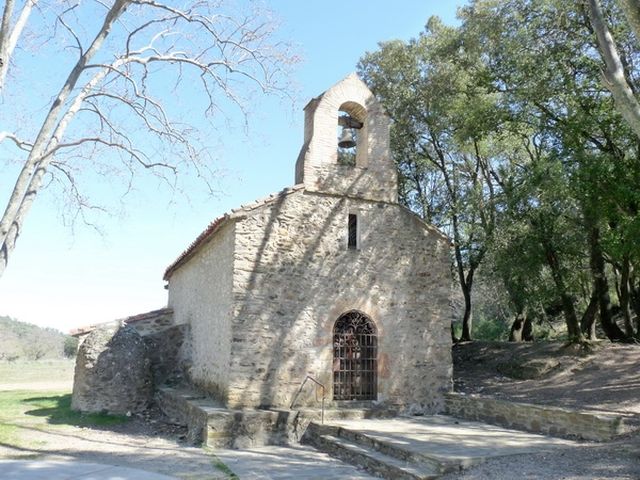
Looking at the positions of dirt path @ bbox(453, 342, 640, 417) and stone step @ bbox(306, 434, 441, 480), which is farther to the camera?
dirt path @ bbox(453, 342, 640, 417)

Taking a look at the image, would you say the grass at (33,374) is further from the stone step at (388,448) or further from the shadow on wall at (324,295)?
the stone step at (388,448)

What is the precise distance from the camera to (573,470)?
708 cm

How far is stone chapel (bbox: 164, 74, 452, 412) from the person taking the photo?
11.7 m

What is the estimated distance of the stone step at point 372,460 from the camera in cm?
772

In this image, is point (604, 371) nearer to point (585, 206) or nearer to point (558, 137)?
point (585, 206)

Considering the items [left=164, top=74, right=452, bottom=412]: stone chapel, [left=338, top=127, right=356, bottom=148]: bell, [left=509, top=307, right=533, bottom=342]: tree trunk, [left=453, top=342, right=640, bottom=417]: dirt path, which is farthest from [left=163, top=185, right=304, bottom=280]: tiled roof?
[left=509, top=307, right=533, bottom=342]: tree trunk

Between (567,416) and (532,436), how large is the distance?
0.71 meters

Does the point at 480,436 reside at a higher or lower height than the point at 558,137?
lower

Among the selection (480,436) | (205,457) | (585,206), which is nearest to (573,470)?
(480,436)

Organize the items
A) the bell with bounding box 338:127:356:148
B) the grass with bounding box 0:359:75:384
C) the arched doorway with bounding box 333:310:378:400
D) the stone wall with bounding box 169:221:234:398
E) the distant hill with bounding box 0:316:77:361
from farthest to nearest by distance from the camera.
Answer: the distant hill with bounding box 0:316:77:361 → the grass with bounding box 0:359:75:384 → the bell with bounding box 338:127:356:148 → the arched doorway with bounding box 333:310:378:400 → the stone wall with bounding box 169:221:234:398

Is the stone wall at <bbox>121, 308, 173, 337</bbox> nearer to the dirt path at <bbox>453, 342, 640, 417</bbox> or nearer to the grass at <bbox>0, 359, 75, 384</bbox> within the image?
the dirt path at <bbox>453, 342, 640, 417</bbox>

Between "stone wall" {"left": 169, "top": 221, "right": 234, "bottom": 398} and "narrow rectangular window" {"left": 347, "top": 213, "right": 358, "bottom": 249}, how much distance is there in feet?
9.80

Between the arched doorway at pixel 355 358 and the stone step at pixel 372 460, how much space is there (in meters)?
1.90

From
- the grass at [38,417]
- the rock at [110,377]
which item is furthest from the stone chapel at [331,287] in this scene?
the grass at [38,417]
